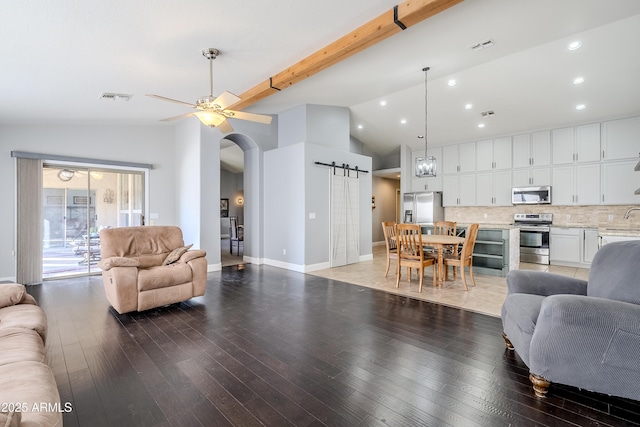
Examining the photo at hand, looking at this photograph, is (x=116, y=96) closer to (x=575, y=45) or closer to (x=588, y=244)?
(x=575, y=45)

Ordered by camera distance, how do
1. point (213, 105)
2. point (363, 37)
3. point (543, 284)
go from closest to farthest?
point (543, 284) → point (363, 37) → point (213, 105)

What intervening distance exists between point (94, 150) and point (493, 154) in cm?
879

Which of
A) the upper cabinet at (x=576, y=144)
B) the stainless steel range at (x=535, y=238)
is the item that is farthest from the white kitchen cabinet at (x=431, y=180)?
the upper cabinet at (x=576, y=144)

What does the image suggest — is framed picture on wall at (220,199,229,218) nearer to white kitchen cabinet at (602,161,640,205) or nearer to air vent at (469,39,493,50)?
air vent at (469,39,493,50)

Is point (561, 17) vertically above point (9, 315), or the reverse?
point (561, 17)

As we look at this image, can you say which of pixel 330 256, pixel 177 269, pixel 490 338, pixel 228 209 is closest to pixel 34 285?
pixel 177 269

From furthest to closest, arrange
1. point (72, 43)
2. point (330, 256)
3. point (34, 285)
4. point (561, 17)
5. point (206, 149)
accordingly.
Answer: point (330, 256)
point (206, 149)
point (34, 285)
point (561, 17)
point (72, 43)

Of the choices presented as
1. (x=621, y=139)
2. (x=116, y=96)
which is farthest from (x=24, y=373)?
(x=621, y=139)

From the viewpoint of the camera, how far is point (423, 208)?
8.16m

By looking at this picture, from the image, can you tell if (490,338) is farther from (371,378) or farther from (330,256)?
(330,256)

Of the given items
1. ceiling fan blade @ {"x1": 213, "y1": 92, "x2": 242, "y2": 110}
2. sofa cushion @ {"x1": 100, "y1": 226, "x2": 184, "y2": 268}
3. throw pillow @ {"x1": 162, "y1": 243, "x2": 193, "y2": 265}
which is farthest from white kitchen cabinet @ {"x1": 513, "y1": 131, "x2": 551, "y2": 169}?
sofa cushion @ {"x1": 100, "y1": 226, "x2": 184, "y2": 268}

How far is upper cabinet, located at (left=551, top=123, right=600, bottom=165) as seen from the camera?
20.0 ft

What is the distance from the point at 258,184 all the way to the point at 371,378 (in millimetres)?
5312

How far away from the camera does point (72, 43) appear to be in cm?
286
